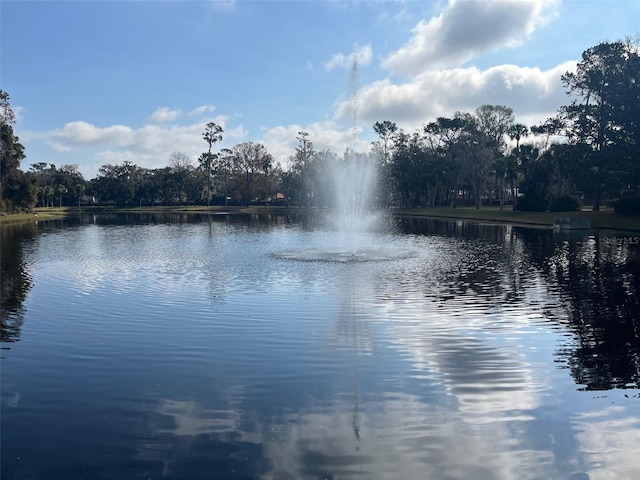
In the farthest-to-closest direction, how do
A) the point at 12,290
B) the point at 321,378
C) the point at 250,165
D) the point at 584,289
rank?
the point at 250,165 < the point at 12,290 < the point at 584,289 < the point at 321,378

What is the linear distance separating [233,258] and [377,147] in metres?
82.4

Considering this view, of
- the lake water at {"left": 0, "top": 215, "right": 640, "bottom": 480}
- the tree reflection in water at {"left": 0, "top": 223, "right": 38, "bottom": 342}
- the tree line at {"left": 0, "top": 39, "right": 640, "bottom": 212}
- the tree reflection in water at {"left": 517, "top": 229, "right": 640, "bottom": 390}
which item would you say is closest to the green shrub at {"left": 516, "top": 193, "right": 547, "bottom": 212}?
the tree line at {"left": 0, "top": 39, "right": 640, "bottom": 212}

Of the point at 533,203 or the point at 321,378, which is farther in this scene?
the point at 533,203

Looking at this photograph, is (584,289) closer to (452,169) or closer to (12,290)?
(12,290)

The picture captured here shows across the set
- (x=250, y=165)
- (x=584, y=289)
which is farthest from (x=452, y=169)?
Answer: (x=584, y=289)

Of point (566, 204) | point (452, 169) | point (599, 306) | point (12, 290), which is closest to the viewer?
point (599, 306)

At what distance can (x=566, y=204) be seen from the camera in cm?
6072

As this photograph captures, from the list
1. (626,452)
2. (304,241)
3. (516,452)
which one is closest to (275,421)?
(516,452)

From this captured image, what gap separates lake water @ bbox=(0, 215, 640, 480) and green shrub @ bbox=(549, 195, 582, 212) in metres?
45.2

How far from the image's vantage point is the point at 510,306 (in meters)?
A: 14.8

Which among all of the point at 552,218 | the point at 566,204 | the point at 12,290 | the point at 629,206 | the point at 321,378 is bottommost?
the point at 321,378

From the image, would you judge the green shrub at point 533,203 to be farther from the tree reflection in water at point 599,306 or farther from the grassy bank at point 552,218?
the tree reflection in water at point 599,306

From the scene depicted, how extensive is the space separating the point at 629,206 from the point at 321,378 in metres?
49.9

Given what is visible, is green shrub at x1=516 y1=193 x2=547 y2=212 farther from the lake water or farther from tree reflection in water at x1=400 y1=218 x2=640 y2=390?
the lake water
